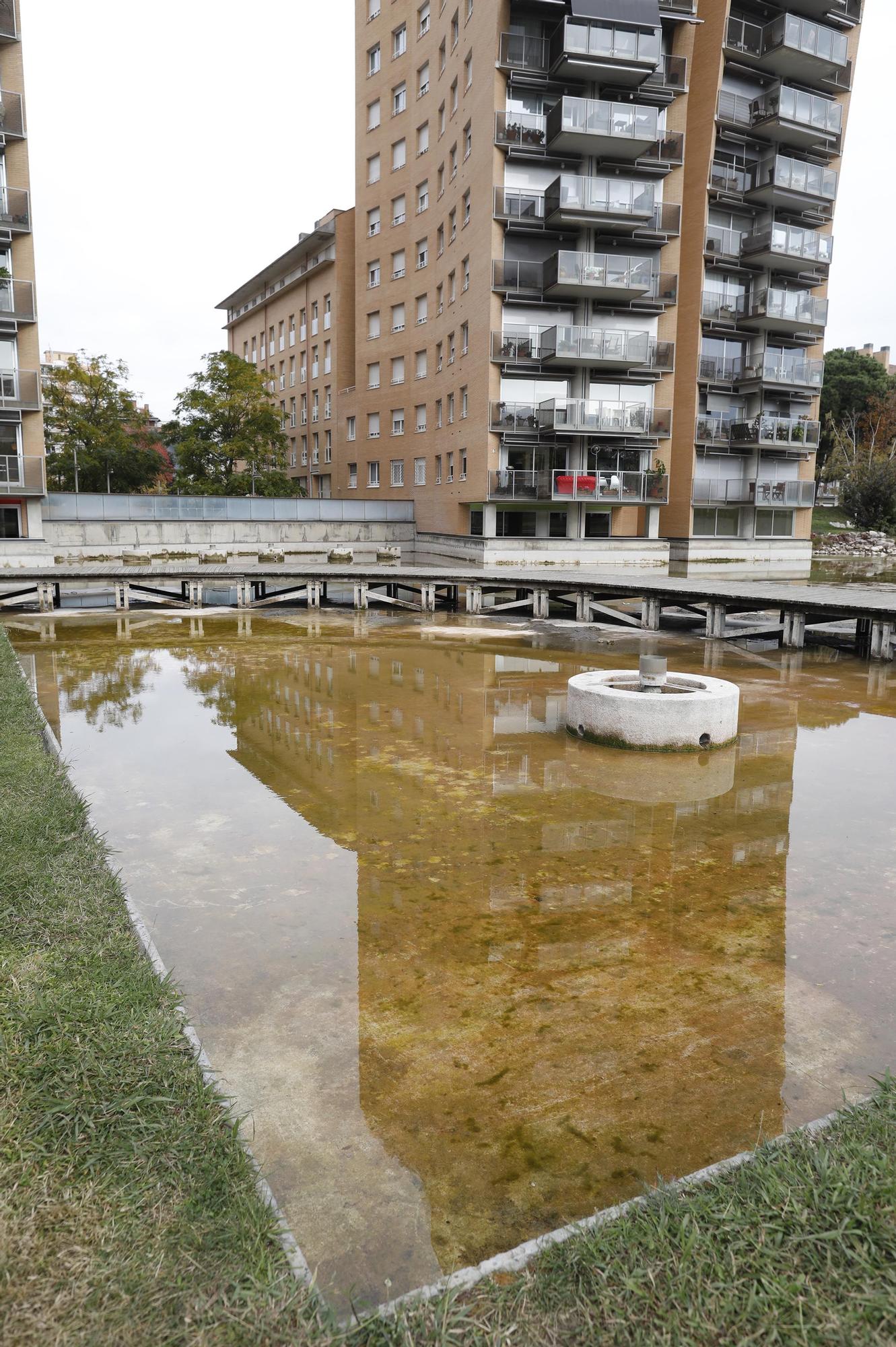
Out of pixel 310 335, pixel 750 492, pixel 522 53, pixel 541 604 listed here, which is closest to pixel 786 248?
pixel 750 492

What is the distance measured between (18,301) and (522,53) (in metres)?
18.5

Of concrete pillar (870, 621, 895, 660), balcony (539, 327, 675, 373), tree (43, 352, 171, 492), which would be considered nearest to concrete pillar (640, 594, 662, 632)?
concrete pillar (870, 621, 895, 660)

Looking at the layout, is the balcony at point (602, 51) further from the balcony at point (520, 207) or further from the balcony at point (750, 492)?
the balcony at point (750, 492)

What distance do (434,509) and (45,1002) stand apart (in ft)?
114

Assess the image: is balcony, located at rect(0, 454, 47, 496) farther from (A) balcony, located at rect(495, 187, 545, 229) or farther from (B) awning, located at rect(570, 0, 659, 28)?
(B) awning, located at rect(570, 0, 659, 28)

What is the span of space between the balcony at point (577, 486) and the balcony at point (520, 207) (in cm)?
804

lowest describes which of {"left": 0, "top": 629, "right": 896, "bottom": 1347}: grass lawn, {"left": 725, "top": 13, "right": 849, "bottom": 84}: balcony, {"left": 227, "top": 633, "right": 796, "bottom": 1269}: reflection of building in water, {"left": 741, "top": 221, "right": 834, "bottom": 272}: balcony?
{"left": 227, "top": 633, "right": 796, "bottom": 1269}: reflection of building in water

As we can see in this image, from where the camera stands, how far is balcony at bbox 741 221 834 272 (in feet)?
116

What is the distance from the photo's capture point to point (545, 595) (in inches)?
962

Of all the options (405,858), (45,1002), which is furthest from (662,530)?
(45,1002)

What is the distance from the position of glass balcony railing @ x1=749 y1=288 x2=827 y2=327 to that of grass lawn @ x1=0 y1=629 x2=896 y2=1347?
1447 inches

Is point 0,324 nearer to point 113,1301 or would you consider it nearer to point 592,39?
point 592,39

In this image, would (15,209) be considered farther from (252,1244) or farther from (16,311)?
(252,1244)

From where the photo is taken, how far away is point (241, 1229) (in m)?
3.00
